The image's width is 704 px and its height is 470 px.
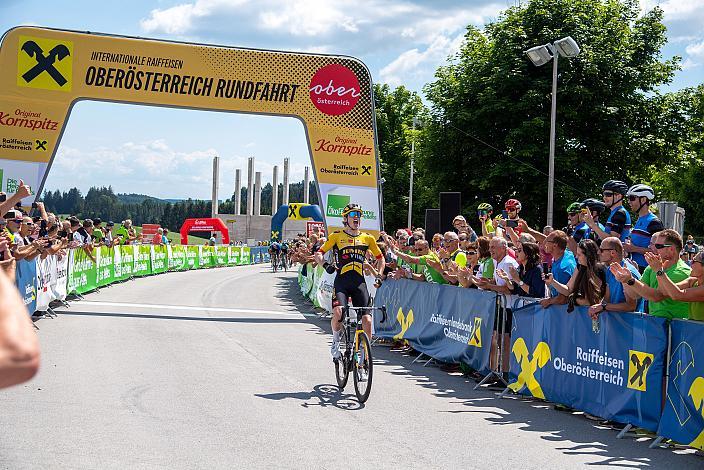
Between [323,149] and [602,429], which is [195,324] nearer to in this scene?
[323,149]

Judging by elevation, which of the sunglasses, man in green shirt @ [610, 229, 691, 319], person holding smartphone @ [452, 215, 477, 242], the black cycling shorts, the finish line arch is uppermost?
the finish line arch

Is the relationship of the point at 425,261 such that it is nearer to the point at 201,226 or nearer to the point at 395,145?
the point at 395,145

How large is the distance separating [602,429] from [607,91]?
80.7 ft

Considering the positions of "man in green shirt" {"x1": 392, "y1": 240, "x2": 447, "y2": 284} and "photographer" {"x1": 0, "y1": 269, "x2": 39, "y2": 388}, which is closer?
"photographer" {"x1": 0, "y1": 269, "x2": 39, "y2": 388}

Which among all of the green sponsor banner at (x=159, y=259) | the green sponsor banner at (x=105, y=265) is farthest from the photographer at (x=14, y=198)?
the green sponsor banner at (x=159, y=259)

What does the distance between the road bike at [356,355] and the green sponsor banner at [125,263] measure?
20.7 meters

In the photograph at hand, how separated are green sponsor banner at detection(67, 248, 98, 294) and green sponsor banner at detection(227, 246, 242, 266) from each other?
3584 centimetres

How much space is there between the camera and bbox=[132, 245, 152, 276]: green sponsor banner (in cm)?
3403

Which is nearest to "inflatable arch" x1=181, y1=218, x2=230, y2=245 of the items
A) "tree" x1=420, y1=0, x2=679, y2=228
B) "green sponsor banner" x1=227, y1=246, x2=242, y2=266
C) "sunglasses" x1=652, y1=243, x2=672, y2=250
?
"green sponsor banner" x1=227, y1=246, x2=242, y2=266

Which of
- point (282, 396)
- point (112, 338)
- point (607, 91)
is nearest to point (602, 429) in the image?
point (282, 396)

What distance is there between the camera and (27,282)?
1542 centimetres

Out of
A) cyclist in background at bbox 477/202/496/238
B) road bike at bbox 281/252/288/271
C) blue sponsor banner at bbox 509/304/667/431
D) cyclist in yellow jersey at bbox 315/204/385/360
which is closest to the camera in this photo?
blue sponsor banner at bbox 509/304/667/431

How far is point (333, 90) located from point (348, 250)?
13.6 m

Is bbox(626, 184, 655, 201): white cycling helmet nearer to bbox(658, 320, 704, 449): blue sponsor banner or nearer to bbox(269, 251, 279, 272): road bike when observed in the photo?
bbox(658, 320, 704, 449): blue sponsor banner
